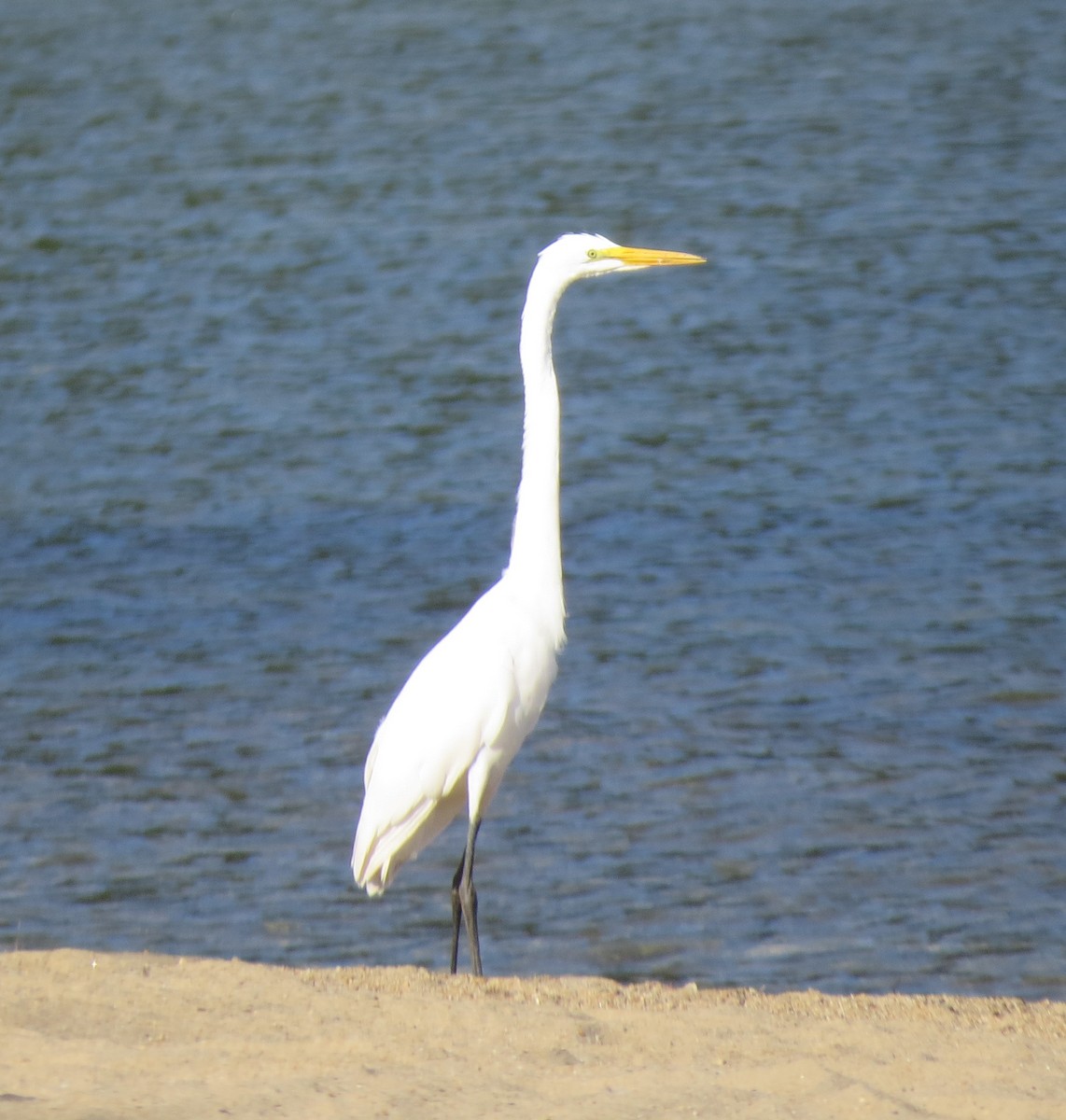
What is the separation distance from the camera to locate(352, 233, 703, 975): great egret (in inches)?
204

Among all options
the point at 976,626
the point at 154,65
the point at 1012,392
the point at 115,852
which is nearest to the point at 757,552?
the point at 976,626

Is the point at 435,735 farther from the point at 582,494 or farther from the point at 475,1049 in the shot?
the point at 582,494

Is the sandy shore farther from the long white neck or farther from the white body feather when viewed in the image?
the long white neck

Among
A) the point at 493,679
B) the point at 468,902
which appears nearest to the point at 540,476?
the point at 493,679

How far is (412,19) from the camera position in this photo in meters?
22.1

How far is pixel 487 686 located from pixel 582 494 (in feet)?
16.3

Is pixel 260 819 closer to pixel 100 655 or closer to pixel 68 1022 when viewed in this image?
pixel 100 655

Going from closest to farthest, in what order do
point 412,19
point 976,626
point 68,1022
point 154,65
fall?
point 68,1022 → point 976,626 → point 154,65 → point 412,19

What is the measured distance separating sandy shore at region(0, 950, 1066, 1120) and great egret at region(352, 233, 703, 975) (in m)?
0.59

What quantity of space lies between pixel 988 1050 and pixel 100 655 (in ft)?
17.1

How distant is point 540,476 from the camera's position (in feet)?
17.7

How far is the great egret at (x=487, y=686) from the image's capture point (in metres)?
5.19

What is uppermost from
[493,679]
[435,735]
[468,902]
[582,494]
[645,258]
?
[645,258]

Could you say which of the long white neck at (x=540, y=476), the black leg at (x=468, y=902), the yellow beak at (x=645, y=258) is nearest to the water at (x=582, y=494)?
the black leg at (x=468, y=902)
